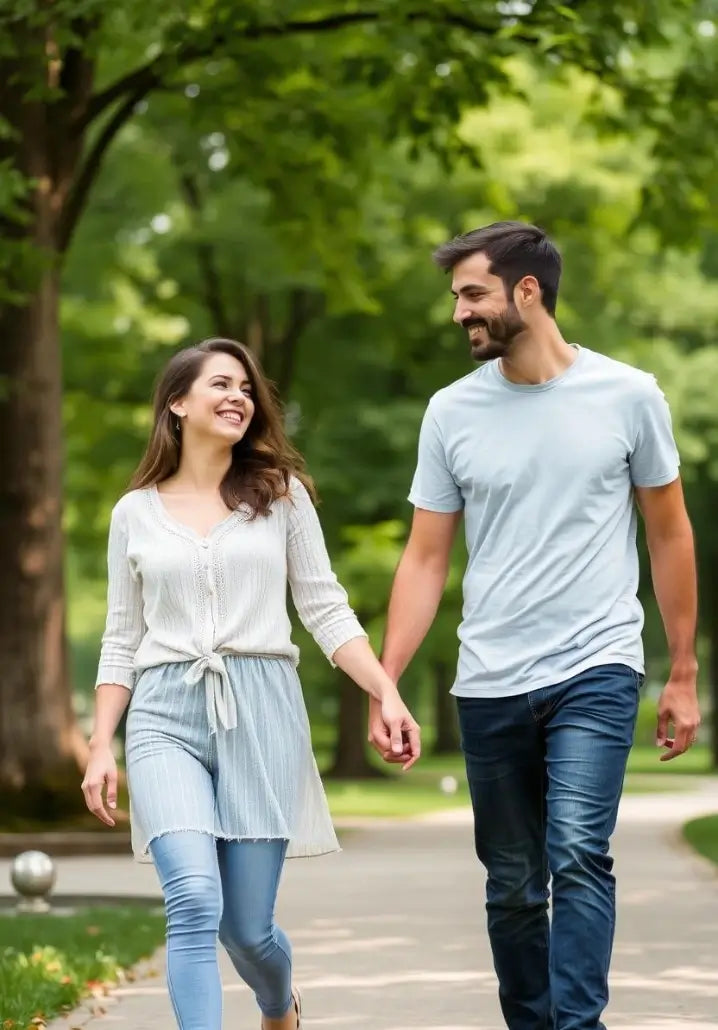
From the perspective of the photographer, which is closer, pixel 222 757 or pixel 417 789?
pixel 222 757

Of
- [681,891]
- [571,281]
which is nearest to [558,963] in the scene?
[681,891]

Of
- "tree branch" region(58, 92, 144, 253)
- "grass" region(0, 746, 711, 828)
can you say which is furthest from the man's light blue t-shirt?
"tree branch" region(58, 92, 144, 253)

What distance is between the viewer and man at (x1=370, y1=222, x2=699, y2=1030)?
18.0 feet

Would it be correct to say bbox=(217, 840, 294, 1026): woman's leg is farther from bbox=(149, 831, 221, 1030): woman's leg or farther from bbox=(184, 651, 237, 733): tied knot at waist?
bbox=(184, 651, 237, 733): tied knot at waist

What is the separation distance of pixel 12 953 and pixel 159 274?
2134 cm

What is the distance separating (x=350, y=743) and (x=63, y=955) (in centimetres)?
2810

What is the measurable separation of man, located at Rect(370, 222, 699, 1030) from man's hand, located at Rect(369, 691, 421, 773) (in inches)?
0.7

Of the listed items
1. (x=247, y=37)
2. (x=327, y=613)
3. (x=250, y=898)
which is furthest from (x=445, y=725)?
(x=250, y=898)

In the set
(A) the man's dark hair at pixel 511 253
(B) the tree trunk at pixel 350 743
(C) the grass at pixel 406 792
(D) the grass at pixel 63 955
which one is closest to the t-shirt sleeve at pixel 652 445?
(A) the man's dark hair at pixel 511 253

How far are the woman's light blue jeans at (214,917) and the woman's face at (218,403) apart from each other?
41.6 inches

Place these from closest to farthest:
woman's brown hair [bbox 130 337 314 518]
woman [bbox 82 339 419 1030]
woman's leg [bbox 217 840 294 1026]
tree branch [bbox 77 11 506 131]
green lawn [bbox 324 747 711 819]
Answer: woman [bbox 82 339 419 1030]
woman's leg [bbox 217 840 294 1026]
woman's brown hair [bbox 130 337 314 518]
tree branch [bbox 77 11 506 131]
green lawn [bbox 324 747 711 819]

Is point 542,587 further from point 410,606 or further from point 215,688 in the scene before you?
point 215,688

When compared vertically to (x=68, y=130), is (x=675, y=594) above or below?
below

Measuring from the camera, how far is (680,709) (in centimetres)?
571
